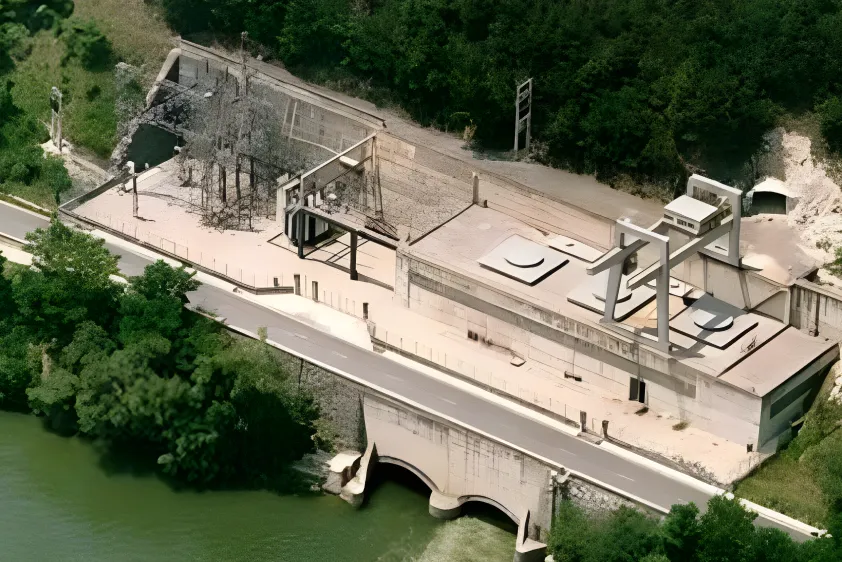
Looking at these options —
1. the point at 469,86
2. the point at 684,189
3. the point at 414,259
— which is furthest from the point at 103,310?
the point at 684,189

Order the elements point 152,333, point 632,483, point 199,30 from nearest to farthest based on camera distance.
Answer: point 632,483
point 152,333
point 199,30

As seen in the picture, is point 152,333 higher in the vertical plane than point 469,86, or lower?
lower

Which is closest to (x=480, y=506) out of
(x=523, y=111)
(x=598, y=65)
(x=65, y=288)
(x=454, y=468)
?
(x=454, y=468)

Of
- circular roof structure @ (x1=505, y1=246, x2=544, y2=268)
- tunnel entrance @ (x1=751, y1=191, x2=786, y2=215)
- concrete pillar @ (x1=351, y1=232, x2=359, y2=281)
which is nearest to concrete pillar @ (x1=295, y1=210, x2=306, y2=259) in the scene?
concrete pillar @ (x1=351, y1=232, x2=359, y2=281)

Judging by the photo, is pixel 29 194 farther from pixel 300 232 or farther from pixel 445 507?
pixel 445 507

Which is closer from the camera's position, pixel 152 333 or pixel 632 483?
pixel 632 483

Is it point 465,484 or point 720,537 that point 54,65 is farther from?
point 720,537
